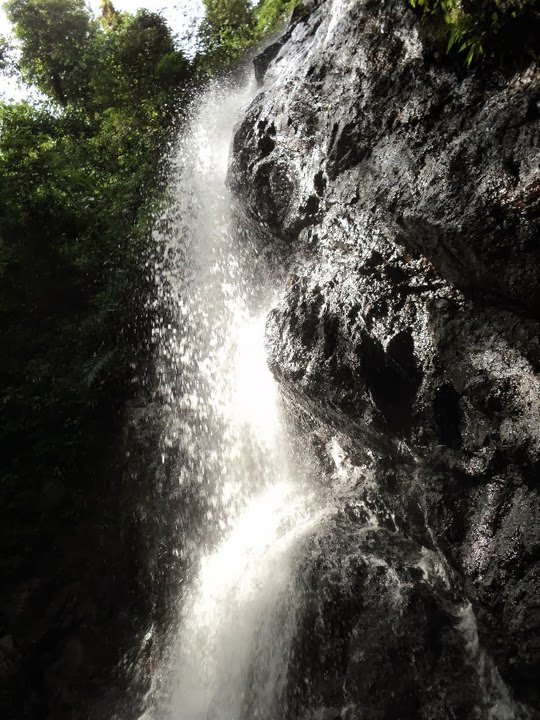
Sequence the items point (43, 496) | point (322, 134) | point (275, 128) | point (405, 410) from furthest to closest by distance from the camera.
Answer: point (43, 496), point (275, 128), point (322, 134), point (405, 410)

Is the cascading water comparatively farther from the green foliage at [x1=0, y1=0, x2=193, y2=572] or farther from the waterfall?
the green foliage at [x1=0, y1=0, x2=193, y2=572]

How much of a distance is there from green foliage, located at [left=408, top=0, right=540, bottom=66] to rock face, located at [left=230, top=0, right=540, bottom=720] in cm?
15

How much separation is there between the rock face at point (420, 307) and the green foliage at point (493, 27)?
0.50ft

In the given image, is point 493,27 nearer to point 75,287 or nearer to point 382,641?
point 382,641

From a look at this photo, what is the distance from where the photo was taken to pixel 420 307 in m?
3.83

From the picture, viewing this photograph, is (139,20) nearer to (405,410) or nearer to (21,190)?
(21,190)

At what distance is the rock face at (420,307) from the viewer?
10.1ft

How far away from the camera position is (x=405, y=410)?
3.98m

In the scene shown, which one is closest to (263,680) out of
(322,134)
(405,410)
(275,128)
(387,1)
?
(405,410)

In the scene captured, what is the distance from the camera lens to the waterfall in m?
4.42

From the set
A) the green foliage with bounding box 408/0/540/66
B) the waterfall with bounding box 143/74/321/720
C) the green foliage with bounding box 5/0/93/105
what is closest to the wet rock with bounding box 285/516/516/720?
the waterfall with bounding box 143/74/321/720

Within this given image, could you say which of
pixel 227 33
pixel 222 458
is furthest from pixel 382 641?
pixel 227 33

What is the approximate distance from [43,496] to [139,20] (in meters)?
12.2

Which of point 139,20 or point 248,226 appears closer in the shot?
point 248,226
